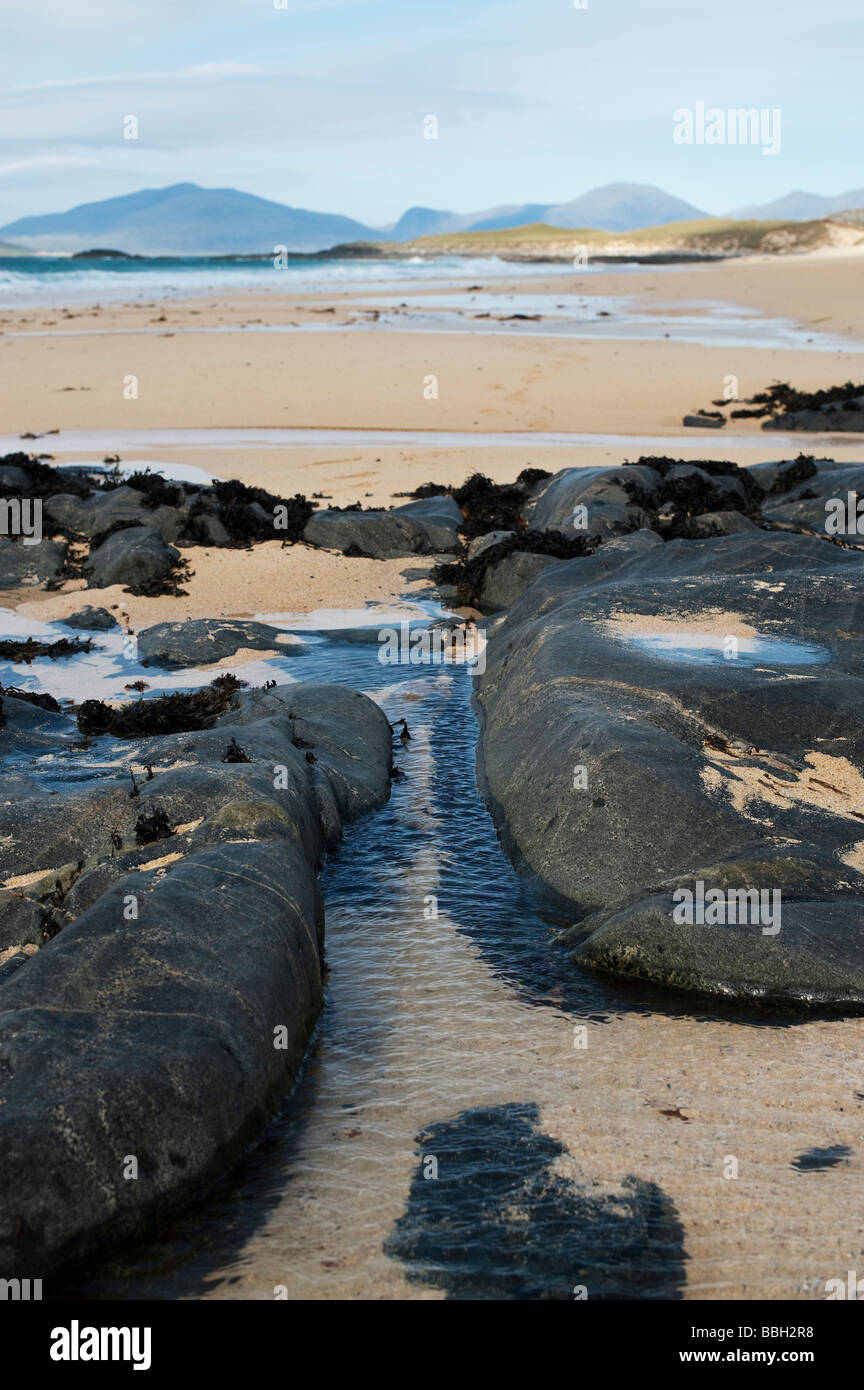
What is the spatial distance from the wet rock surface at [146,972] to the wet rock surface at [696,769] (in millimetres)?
1571

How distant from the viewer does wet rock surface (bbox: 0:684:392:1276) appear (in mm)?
4477

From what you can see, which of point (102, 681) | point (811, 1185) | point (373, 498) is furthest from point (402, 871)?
point (373, 498)

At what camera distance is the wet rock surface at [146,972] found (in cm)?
448

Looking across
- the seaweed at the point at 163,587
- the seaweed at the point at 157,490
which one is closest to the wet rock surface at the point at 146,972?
the seaweed at the point at 163,587

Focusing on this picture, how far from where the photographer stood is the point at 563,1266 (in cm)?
434

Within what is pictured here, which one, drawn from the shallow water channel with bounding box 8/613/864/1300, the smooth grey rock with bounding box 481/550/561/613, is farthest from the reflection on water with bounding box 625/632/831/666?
the smooth grey rock with bounding box 481/550/561/613

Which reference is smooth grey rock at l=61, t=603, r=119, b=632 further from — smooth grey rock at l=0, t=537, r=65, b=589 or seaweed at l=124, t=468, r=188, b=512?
seaweed at l=124, t=468, r=188, b=512

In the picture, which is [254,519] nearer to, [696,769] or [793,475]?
[793,475]

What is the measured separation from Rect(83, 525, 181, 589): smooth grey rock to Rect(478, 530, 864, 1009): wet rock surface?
5.84 metres

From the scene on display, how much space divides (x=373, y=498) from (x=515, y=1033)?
43.7 feet

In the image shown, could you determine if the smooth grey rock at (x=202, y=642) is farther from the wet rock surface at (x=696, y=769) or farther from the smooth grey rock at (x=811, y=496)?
the smooth grey rock at (x=811, y=496)
